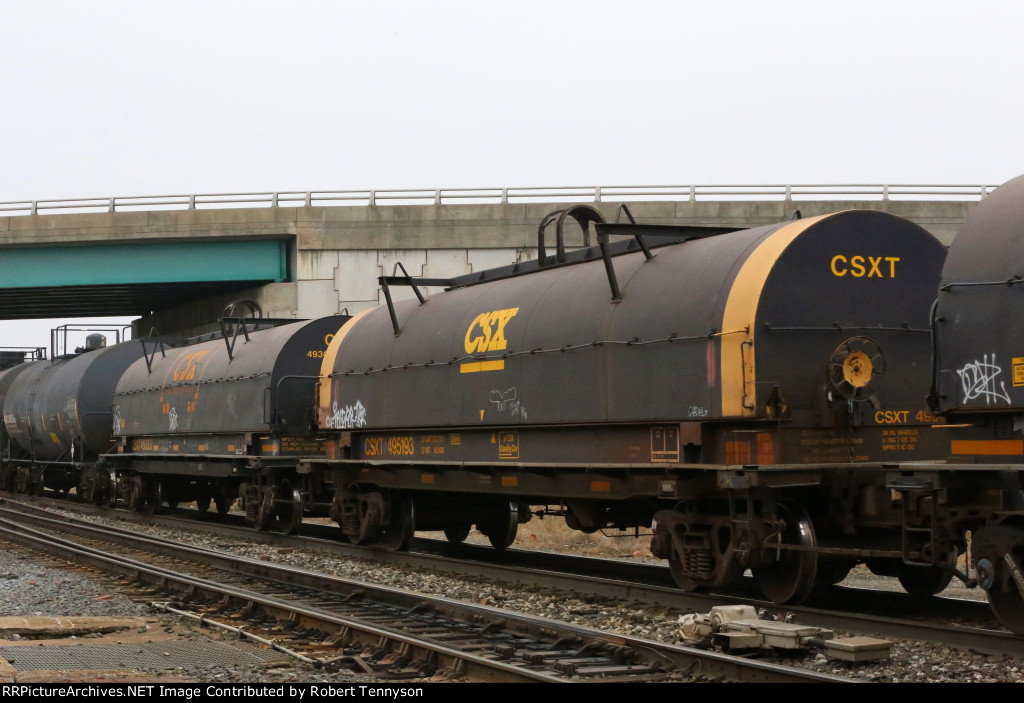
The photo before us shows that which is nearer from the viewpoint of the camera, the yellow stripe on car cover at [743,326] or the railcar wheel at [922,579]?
the yellow stripe on car cover at [743,326]

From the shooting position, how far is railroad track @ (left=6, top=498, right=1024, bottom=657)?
937 cm

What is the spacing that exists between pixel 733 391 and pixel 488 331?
438 centimetres

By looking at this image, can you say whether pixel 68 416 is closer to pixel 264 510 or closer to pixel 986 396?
pixel 264 510

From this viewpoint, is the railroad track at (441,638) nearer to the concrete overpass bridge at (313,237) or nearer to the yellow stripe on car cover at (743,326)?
the yellow stripe on car cover at (743,326)

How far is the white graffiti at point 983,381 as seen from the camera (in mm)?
8539

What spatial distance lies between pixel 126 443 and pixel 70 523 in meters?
5.22

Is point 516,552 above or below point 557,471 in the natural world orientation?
below

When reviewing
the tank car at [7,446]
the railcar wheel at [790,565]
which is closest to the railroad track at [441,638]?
the railcar wheel at [790,565]

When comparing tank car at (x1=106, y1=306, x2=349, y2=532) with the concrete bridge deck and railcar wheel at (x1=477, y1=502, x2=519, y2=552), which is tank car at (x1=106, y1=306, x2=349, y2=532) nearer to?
railcar wheel at (x1=477, y1=502, x2=519, y2=552)

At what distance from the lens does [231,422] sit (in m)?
22.1

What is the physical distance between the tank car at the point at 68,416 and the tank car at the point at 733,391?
61.5 feet

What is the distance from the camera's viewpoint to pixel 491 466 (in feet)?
47.4

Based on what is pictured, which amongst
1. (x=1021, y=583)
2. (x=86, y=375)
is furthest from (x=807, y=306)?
(x=86, y=375)

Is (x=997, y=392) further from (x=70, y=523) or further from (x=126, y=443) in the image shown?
(x=126, y=443)
